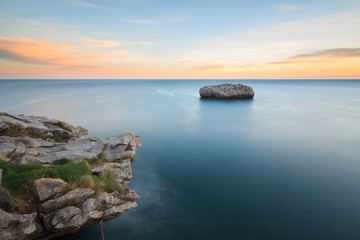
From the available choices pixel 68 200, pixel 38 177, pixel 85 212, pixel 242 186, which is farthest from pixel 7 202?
pixel 242 186

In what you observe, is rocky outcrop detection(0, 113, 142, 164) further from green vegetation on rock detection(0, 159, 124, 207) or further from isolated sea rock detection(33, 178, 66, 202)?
isolated sea rock detection(33, 178, 66, 202)

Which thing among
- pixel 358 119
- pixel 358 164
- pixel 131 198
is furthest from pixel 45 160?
pixel 358 119

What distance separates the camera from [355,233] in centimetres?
1095

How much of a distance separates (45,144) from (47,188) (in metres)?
5.85

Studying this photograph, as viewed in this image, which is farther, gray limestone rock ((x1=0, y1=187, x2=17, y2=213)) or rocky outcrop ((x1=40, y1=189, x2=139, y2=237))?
rocky outcrop ((x1=40, y1=189, x2=139, y2=237))

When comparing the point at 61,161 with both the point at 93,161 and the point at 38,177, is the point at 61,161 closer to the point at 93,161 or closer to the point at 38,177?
the point at 93,161

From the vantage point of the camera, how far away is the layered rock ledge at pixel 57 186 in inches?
325

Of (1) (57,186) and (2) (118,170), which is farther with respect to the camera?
(2) (118,170)

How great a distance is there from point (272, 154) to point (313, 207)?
882 cm

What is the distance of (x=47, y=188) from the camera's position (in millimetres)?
8875

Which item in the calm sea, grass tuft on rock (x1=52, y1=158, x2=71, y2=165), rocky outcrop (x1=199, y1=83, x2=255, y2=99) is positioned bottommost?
the calm sea

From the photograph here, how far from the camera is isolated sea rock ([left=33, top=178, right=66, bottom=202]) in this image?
8680mm

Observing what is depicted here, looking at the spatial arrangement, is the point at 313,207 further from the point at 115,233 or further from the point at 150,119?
the point at 150,119

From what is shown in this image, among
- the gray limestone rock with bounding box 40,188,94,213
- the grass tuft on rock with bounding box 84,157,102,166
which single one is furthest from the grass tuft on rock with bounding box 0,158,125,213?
the grass tuft on rock with bounding box 84,157,102,166
